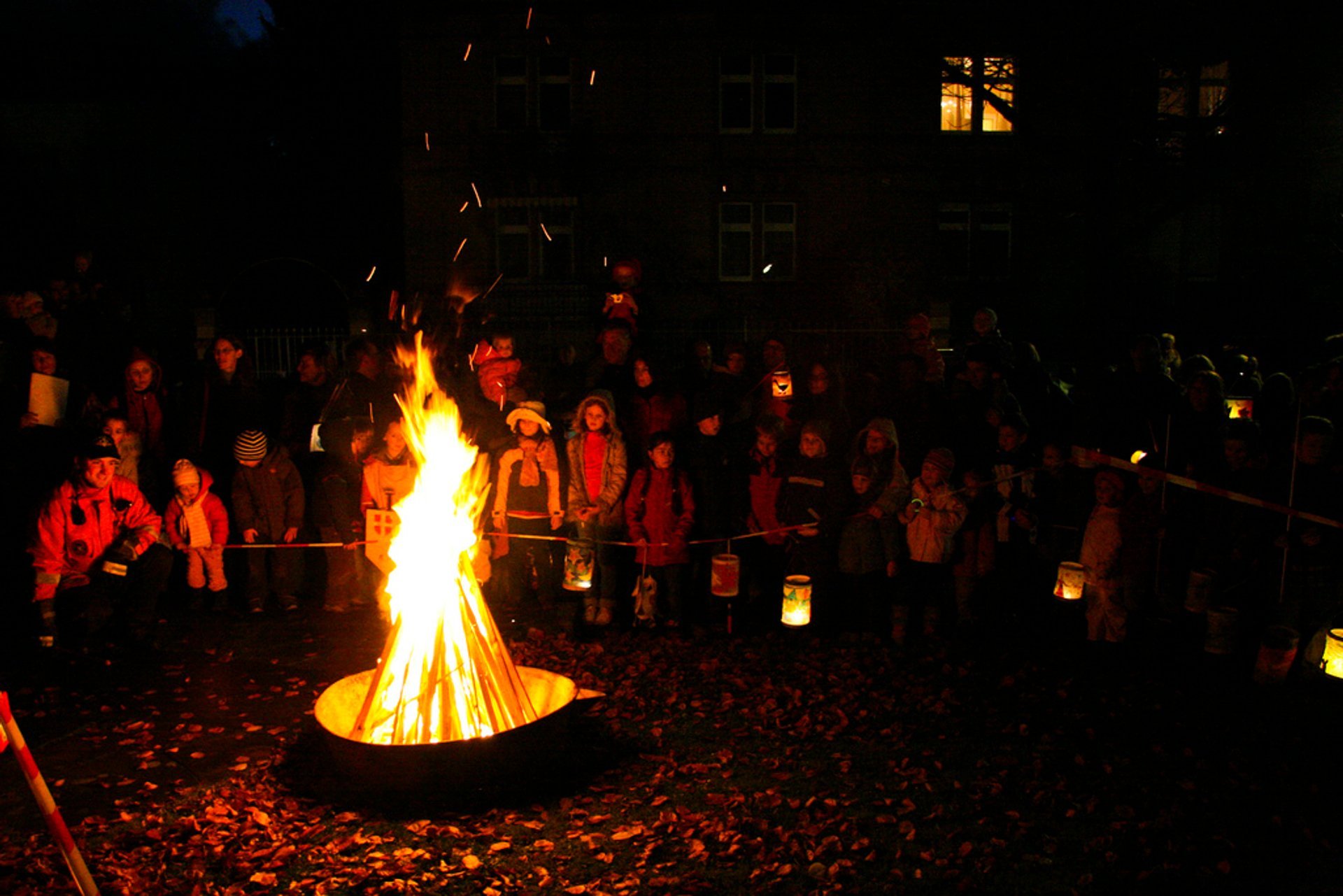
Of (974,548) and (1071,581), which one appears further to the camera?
(974,548)

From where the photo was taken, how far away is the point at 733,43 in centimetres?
2273

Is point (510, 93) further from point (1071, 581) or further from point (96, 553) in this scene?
point (1071, 581)

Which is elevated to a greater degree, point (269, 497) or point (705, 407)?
point (705, 407)

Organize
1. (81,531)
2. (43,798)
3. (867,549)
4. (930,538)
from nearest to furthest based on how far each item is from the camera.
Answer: (43,798)
(81,531)
(930,538)
(867,549)

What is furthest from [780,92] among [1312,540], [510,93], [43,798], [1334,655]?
[43,798]

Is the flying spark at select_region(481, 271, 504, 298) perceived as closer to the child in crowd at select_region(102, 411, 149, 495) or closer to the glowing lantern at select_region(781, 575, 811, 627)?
the child in crowd at select_region(102, 411, 149, 495)

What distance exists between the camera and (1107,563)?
754cm

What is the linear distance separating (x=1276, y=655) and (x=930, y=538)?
95.4 inches

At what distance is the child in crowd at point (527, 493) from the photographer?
28.3 feet

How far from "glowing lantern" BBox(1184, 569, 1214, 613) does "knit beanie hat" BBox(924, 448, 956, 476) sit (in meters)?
1.88

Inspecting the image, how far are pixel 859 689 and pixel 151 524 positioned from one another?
5659 millimetres

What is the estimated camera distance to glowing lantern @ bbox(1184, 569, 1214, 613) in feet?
22.6

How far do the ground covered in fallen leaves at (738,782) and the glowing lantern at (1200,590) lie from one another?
55 centimetres

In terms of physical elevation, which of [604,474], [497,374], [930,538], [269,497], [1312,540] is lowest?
[930,538]
